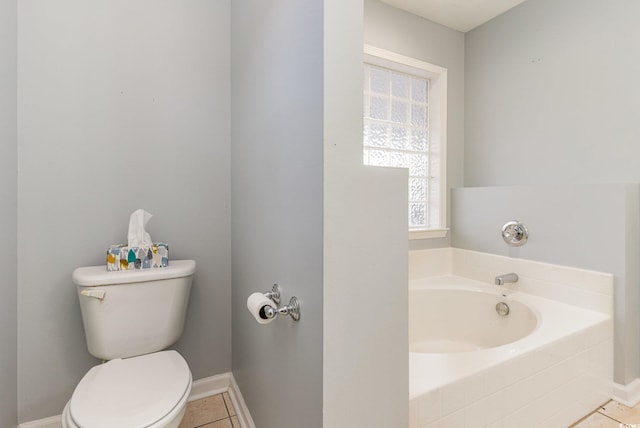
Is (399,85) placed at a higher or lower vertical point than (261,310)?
higher

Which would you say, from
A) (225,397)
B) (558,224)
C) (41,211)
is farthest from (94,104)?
(558,224)

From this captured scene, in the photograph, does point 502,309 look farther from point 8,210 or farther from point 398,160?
point 8,210

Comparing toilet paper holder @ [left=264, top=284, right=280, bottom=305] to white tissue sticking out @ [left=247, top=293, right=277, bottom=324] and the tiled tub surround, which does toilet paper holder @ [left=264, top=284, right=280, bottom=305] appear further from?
the tiled tub surround

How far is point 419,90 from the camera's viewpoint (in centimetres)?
244

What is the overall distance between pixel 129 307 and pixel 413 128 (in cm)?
217

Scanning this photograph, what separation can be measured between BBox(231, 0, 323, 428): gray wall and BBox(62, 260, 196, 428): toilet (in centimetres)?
31

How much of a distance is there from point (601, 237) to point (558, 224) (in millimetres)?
210

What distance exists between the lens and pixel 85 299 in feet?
4.17

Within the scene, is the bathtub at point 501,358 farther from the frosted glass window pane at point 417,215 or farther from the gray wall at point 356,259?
the frosted glass window pane at point 417,215

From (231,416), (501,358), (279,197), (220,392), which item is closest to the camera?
(279,197)

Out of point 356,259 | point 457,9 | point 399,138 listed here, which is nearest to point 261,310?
point 356,259

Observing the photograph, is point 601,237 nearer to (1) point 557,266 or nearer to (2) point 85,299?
(1) point 557,266

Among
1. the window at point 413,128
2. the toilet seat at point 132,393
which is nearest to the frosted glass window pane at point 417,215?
the window at point 413,128

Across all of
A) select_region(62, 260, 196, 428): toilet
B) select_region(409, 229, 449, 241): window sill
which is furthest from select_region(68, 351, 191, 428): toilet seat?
select_region(409, 229, 449, 241): window sill
